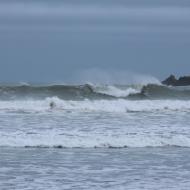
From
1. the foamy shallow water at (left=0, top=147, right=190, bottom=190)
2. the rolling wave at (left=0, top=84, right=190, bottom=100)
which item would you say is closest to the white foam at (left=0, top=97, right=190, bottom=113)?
the rolling wave at (left=0, top=84, right=190, bottom=100)

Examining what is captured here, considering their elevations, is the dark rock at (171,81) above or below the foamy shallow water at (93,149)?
above

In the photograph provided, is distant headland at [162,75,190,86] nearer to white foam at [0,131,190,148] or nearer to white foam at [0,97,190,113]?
white foam at [0,97,190,113]

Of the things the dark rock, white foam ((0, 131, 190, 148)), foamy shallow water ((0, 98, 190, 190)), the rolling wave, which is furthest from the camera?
the dark rock

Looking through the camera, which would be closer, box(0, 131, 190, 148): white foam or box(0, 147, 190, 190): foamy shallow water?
box(0, 147, 190, 190): foamy shallow water

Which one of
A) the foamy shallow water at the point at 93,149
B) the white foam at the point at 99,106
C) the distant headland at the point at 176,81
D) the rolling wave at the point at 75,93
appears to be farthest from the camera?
the distant headland at the point at 176,81

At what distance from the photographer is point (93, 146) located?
12734mm

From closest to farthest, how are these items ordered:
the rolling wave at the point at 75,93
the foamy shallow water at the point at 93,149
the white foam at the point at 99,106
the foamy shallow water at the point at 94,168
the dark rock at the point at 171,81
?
1. the foamy shallow water at the point at 94,168
2. the foamy shallow water at the point at 93,149
3. the white foam at the point at 99,106
4. the rolling wave at the point at 75,93
5. the dark rock at the point at 171,81

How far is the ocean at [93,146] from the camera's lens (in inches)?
350

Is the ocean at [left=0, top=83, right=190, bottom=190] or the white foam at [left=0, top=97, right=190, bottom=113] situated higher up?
the white foam at [left=0, top=97, right=190, bottom=113]

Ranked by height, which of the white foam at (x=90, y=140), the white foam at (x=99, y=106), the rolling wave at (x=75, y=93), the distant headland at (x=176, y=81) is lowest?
the white foam at (x=90, y=140)

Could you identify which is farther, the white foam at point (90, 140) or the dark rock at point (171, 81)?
the dark rock at point (171, 81)

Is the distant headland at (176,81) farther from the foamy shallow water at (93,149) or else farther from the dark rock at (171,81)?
the foamy shallow water at (93,149)

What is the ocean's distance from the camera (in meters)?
8.89

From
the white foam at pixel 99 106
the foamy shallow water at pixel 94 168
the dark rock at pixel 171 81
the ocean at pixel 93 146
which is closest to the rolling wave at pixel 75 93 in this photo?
the white foam at pixel 99 106
